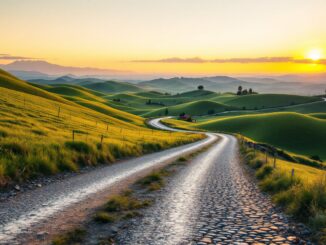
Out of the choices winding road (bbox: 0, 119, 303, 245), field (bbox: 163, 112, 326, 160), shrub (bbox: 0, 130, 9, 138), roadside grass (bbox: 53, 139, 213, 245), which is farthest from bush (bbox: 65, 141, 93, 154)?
field (bbox: 163, 112, 326, 160)

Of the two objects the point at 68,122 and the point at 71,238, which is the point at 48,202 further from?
the point at 68,122

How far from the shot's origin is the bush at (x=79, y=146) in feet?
89.0

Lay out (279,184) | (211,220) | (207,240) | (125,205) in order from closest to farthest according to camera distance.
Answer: (207,240), (211,220), (125,205), (279,184)

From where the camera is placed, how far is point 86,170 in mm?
24234

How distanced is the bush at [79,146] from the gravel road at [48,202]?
4456 mm

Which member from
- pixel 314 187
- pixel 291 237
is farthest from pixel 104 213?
pixel 314 187

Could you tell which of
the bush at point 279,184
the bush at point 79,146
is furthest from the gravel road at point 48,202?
the bush at point 279,184

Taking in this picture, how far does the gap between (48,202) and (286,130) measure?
118861 mm

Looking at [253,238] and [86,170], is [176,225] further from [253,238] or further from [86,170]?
[86,170]

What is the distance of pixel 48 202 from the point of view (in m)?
14.3

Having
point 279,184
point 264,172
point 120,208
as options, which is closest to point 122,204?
point 120,208

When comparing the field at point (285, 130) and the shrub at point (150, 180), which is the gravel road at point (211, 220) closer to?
the shrub at point (150, 180)

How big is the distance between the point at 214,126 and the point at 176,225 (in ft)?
475

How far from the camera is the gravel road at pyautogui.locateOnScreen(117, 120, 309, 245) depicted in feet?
33.8
